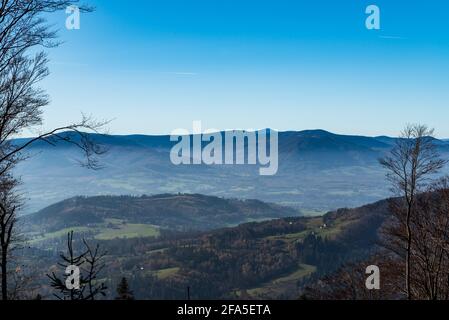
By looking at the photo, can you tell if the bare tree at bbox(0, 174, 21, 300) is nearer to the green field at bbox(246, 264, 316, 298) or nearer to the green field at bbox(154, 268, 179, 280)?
the green field at bbox(246, 264, 316, 298)

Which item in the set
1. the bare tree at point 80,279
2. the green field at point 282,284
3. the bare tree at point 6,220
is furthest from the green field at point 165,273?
the bare tree at point 80,279

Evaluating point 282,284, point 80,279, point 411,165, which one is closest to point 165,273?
point 282,284

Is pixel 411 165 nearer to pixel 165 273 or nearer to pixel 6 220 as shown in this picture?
pixel 6 220

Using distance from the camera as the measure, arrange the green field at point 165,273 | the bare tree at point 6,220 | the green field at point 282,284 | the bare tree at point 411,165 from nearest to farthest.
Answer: the bare tree at point 6,220 → the bare tree at point 411,165 → the green field at point 282,284 → the green field at point 165,273

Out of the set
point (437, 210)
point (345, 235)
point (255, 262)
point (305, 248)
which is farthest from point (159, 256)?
point (437, 210)

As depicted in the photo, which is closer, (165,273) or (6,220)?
(6,220)

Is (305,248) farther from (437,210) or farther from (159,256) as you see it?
(437,210)

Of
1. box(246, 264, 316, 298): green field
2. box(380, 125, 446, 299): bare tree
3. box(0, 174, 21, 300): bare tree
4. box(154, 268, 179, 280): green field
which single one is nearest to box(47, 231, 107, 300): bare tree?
box(0, 174, 21, 300): bare tree

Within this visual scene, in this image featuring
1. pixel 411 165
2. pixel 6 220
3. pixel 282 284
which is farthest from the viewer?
pixel 282 284

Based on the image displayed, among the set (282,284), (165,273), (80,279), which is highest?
(80,279)

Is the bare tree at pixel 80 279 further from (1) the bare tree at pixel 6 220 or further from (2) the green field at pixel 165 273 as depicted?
(2) the green field at pixel 165 273

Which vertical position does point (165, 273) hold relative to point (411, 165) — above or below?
below
